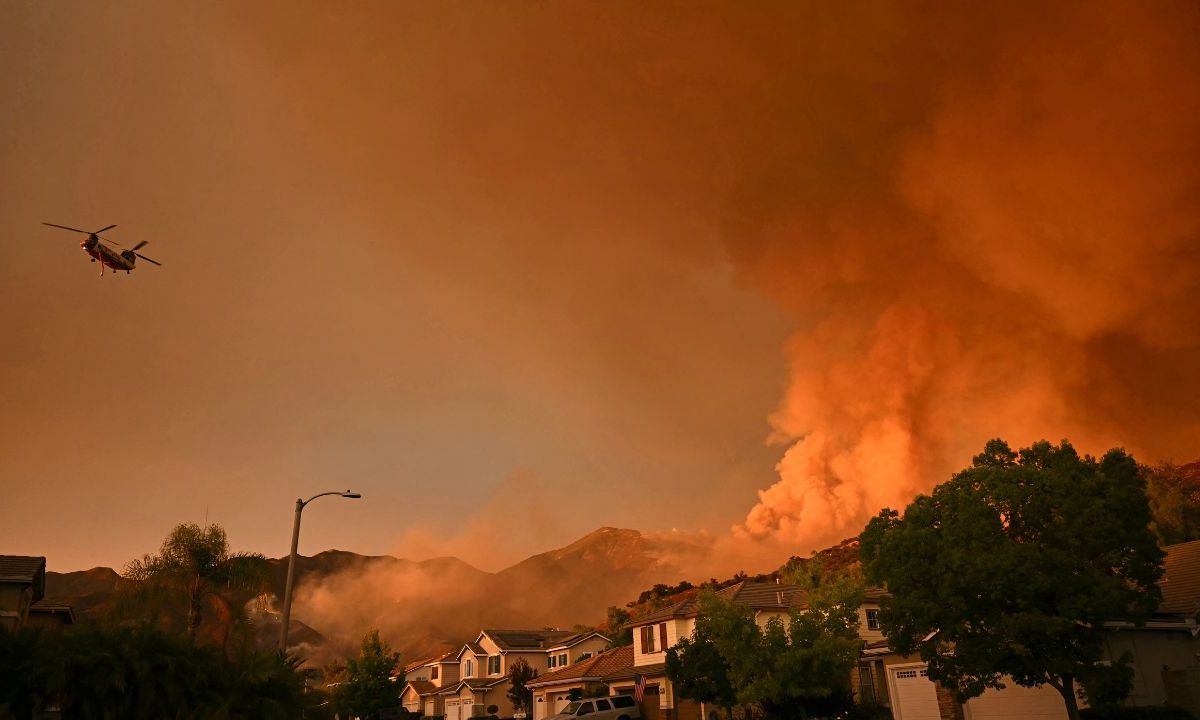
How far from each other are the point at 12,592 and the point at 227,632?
29.5 ft

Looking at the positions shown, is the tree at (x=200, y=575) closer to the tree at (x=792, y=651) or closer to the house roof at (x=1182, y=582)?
the tree at (x=792, y=651)

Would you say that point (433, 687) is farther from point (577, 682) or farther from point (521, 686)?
point (577, 682)

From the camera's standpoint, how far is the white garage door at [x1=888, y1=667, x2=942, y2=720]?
2936 cm

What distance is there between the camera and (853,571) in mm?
83312

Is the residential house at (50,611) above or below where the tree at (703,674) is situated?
above

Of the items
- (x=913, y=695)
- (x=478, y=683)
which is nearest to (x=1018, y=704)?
(x=913, y=695)

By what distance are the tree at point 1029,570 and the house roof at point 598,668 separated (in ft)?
98.9

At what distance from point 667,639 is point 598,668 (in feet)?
28.7

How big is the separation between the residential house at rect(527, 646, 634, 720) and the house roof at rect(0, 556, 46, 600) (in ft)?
91.2

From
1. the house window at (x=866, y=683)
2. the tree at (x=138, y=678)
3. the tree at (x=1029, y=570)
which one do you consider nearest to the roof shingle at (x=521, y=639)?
the house window at (x=866, y=683)

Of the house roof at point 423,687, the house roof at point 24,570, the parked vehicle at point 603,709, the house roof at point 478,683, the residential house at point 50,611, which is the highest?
the house roof at point 24,570

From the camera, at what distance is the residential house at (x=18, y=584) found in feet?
101

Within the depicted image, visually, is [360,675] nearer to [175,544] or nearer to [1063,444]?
[175,544]

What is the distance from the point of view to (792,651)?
26.4 m
